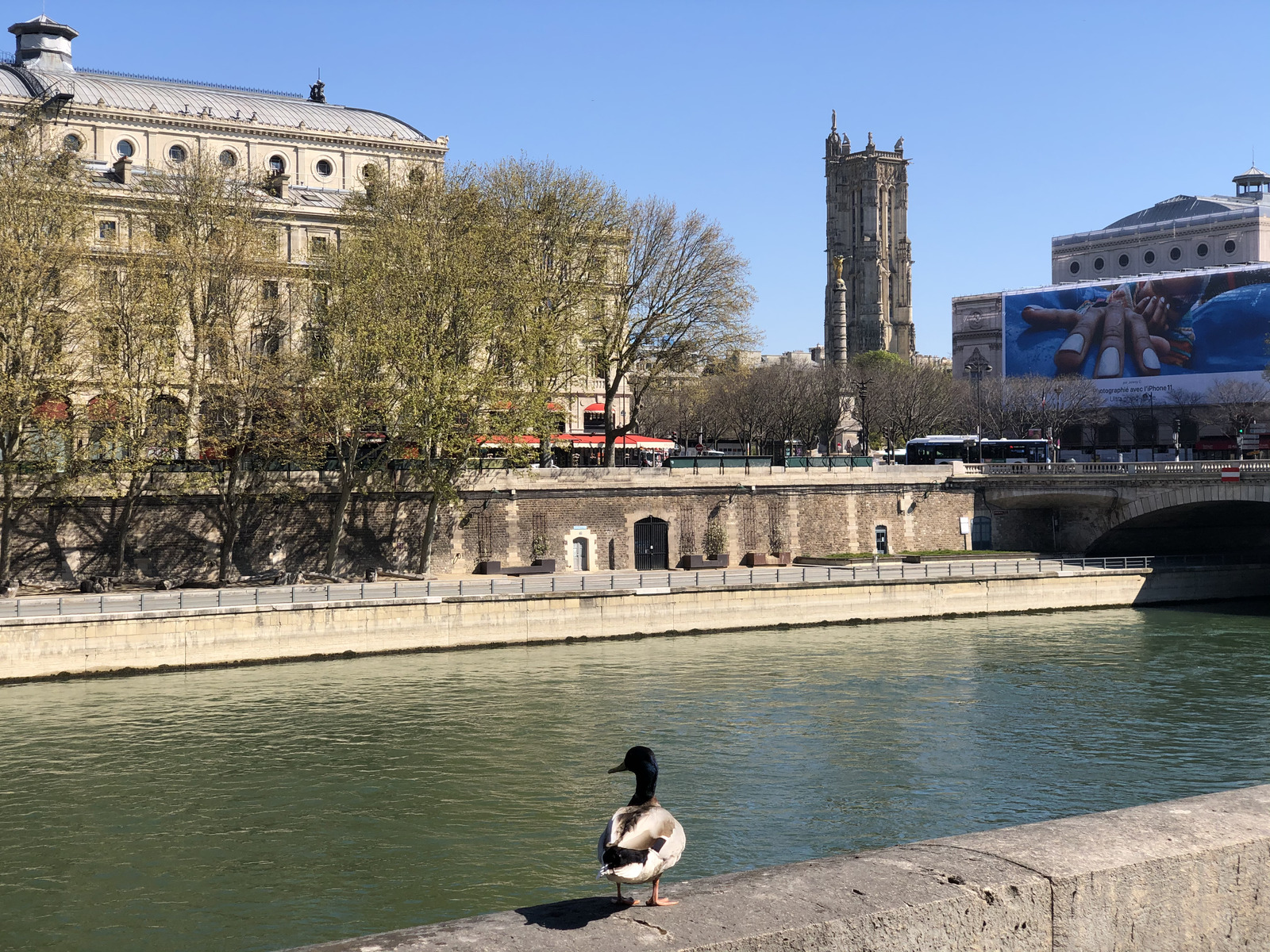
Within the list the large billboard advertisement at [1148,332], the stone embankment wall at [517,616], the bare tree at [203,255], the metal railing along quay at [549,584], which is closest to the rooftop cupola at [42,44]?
the bare tree at [203,255]

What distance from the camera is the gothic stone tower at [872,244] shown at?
18788 cm

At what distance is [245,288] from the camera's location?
51.0 metres

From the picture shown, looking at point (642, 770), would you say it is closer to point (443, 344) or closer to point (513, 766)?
point (513, 766)

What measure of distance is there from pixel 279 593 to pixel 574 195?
1034 inches

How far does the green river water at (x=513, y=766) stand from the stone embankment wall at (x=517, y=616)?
93 centimetres

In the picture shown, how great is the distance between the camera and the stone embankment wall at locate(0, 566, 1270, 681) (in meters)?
40.0

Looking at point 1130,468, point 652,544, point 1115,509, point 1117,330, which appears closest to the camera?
point 652,544

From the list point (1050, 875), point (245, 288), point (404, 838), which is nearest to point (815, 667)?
point (404, 838)

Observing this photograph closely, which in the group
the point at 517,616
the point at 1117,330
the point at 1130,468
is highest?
the point at 1117,330

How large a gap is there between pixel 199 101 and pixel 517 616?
44.6 metres

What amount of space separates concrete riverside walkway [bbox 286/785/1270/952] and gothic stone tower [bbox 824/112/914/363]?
181m

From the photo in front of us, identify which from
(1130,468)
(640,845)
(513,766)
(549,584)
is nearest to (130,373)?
(549,584)

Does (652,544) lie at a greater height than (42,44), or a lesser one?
lesser

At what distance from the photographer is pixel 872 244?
621ft
